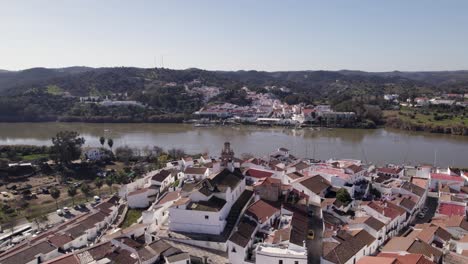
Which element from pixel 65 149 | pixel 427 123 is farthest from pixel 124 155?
pixel 427 123

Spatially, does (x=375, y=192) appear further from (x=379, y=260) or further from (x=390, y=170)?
(x=379, y=260)

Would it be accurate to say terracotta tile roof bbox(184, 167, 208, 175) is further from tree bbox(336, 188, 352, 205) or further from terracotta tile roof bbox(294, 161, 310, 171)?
tree bbox(336, 188, 352, 205)

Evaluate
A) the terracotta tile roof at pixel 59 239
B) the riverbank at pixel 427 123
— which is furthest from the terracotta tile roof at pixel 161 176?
the riverbank at pixel 427 123

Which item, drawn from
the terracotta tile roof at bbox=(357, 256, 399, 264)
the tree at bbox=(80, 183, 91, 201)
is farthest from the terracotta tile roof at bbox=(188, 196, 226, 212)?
the tree at bbox=(80, 183, 91, 201)

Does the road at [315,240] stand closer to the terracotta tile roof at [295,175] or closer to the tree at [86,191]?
the terracotta tile roof at [295,175]

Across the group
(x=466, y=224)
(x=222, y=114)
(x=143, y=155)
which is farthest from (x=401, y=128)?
(x=466, y=224)

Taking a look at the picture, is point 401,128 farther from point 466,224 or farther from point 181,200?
point 181,200
